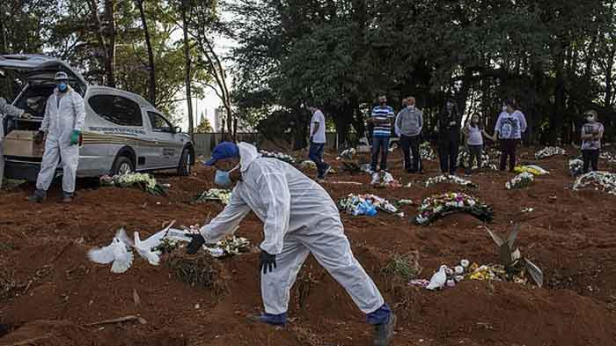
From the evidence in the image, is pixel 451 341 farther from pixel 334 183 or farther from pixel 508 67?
pixel 508 67

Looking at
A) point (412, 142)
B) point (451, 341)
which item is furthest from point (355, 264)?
point (412, 142)

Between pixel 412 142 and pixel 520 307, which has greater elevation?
pixel 412 142

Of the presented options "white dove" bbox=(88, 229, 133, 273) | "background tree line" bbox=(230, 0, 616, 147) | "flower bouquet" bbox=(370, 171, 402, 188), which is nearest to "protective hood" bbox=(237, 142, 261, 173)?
"white dove" bbox=(88, 229, 133, 273)

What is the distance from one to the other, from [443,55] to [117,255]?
1784cm

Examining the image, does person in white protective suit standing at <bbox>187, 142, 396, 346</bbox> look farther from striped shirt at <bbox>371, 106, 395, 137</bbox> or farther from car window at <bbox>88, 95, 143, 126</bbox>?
striped shirt at <bbox>371, 106, 395, 137</bbox>

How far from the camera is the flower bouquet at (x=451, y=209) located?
314 inches

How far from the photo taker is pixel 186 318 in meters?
4.59

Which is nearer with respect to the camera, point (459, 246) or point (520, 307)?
point (520, 307)

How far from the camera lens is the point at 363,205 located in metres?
8.63

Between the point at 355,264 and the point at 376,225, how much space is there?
3.77m

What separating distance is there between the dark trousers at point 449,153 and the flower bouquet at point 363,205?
4.16m

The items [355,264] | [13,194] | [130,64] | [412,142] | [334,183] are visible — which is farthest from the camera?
[130,64]

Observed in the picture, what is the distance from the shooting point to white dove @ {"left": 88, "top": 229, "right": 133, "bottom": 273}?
509cm

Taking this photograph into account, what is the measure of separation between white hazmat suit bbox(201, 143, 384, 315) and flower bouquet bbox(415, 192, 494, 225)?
4.00 metres
